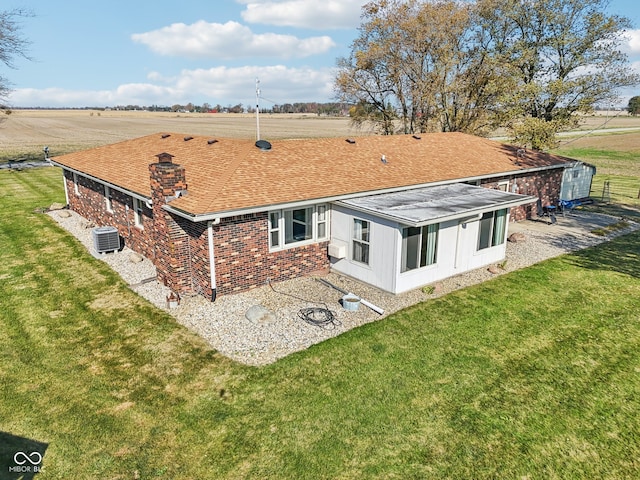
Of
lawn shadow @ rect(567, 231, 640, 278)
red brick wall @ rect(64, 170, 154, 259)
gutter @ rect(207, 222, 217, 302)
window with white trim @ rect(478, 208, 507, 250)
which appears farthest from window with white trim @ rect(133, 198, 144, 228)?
lawn shadow @ rect(567, 231, 640, 278)

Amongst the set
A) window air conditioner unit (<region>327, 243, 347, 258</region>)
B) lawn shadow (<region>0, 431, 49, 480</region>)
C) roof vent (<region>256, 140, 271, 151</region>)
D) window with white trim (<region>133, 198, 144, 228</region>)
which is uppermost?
roof vent (<region>256, 140, 271, 151</region>)

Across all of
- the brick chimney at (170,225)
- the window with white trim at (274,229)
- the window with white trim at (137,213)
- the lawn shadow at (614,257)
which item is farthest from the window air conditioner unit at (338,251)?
the lawn shadow at (614,257)

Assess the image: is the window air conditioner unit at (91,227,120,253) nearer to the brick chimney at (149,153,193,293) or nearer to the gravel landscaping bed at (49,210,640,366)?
the gravel landscaping bed at (49,210,640,366)

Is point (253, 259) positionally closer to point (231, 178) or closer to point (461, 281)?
point (231, 178)

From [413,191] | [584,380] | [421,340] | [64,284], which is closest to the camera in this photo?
[584,380]

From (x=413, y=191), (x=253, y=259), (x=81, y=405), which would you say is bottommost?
(x=81, y=405)

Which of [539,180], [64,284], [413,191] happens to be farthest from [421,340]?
[539,180]

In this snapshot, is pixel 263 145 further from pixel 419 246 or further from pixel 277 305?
pixel 419 246
